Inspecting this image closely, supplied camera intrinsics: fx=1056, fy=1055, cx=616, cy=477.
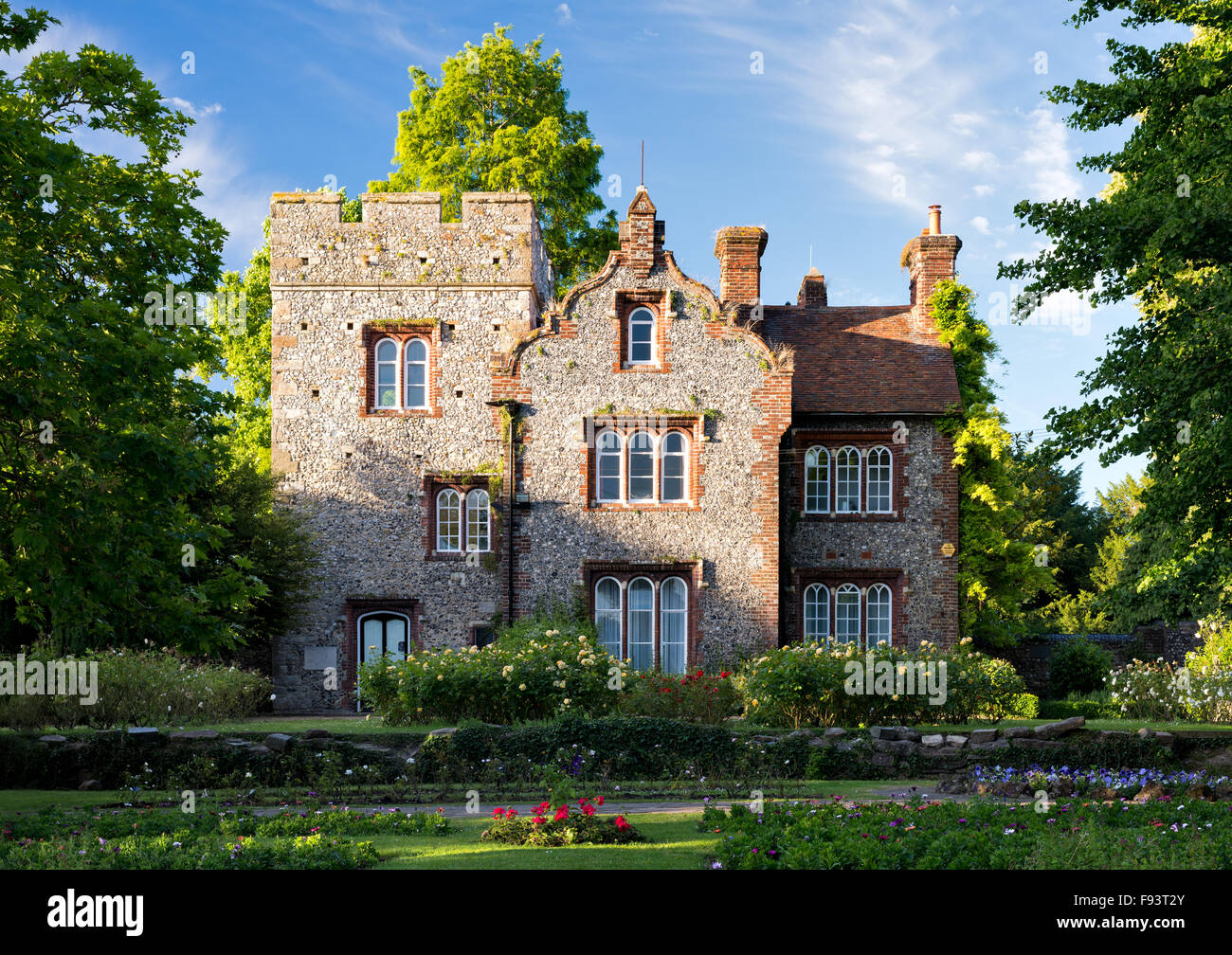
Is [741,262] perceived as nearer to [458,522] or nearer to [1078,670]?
[458,522]

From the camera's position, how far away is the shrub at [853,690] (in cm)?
1694

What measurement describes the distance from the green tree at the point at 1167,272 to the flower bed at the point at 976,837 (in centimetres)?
591

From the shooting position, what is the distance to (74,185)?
1440cm

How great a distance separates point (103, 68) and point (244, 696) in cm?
1161

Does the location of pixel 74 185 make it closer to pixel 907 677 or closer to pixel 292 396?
pixel 292 396

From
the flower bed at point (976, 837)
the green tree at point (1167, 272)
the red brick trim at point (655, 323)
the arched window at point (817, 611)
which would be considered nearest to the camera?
the flower bed at point (976, 837)

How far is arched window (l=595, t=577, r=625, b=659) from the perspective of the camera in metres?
22.6

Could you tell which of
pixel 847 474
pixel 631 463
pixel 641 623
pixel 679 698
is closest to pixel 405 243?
pixel 631 463

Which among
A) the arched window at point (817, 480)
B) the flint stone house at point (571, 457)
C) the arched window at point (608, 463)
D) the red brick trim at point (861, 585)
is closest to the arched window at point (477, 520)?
the flint stone house at point (571, 457)

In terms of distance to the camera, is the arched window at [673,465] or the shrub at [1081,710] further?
the arched window at [673,465]

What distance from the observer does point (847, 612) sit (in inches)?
939

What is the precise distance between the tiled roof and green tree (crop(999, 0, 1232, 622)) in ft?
23.1

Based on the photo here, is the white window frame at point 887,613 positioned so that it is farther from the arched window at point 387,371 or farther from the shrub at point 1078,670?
the arched window at point 387,371
